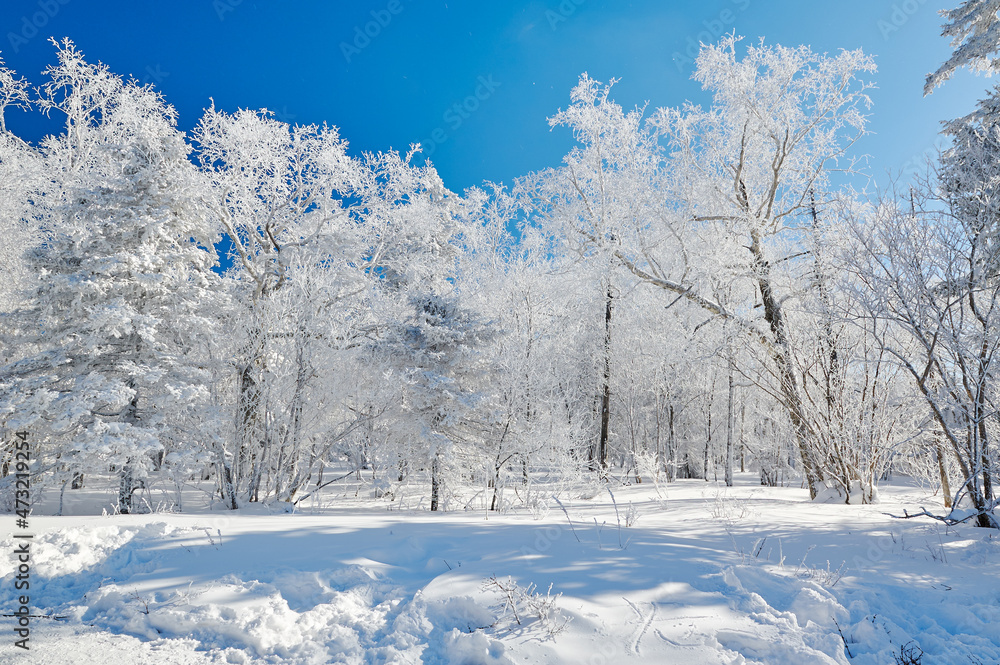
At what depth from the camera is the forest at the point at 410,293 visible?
8.38m

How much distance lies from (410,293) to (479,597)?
34.5 feet

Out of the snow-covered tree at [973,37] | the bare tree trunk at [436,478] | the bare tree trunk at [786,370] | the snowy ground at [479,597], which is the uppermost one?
the snow-covered tree at [973,37]

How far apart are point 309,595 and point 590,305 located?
17.6 metres

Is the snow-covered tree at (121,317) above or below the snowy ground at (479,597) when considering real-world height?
above

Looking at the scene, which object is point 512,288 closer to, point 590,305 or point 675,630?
point 590,305

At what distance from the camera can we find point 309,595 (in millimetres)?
3229

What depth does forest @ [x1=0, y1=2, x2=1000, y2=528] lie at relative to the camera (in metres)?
8.38

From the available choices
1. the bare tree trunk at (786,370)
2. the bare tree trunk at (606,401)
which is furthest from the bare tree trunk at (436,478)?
the bare tree trunk at (786,370)

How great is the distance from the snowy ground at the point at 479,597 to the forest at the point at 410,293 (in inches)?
130

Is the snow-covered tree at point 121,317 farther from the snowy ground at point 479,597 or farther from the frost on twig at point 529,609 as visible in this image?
the frost on twig at point 529,609

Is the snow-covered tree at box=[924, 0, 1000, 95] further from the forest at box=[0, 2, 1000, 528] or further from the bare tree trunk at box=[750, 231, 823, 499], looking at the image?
the bare tree trunk at box=[750, 231, 823, 499]

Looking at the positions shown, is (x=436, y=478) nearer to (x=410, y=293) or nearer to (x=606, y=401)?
(x=410, y=293)

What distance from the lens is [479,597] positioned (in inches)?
123

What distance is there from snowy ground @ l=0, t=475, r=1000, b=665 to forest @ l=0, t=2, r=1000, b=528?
331 cm
